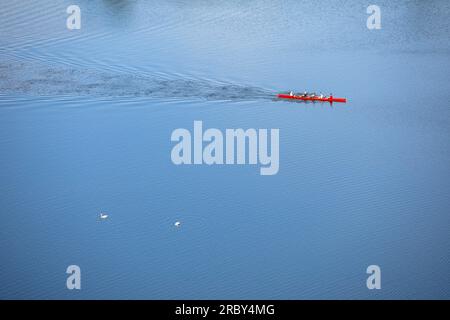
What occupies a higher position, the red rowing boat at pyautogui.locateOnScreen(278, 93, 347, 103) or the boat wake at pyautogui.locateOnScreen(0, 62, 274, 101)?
the boat wake at pyautogui.locateOnScreen(0, 62, 274, 101)

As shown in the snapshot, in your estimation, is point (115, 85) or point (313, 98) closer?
point (313, 98)

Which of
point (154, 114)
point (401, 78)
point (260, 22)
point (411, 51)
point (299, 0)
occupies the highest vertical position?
point (299, 0)

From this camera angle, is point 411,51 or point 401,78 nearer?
point 401,78

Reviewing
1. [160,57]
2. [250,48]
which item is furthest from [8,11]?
[250,48]

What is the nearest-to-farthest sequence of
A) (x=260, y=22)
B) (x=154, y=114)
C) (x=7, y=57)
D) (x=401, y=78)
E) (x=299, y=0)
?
(x=154, y=114), (x=401, y=78), (x=7, y=57), (x=260, y=22), (x=299, y=0)

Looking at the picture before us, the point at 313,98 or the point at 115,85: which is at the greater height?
the point at 115,85

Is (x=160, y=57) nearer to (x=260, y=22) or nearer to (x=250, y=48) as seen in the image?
(x=250, y=48)

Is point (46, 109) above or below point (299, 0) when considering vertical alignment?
below

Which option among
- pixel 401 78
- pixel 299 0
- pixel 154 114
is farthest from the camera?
pixel 299 0

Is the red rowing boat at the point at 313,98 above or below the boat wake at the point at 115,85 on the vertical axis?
below

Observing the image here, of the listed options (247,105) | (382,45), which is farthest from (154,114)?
(382,45)
